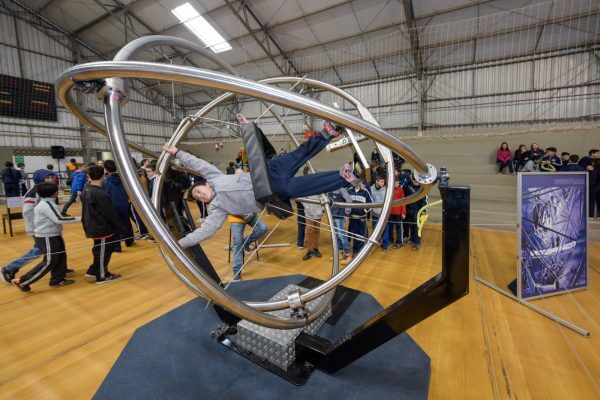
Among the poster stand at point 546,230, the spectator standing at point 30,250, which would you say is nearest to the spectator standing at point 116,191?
the spectator standing at point 30,250

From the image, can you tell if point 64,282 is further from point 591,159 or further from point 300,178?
point 591,159

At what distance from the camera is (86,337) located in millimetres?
2498

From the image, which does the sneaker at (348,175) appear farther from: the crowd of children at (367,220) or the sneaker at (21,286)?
the sneaker at (21,286)

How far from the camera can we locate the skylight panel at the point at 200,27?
10.1 m

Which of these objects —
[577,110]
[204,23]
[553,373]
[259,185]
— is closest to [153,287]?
[259,185]

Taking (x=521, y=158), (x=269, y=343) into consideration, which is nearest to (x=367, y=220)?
(x=269, y=343)

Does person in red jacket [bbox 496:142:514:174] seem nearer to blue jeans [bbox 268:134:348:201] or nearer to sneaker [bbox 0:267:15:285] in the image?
blue jeans [bbox 268:134:348:201]

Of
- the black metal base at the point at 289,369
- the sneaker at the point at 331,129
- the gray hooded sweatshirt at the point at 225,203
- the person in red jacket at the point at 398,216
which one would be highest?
the sneaker at the point at 331,129

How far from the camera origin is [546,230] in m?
2.98

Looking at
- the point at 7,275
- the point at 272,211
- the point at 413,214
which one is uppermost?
the point at 272,211

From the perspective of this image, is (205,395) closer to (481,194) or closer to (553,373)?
(553,373)

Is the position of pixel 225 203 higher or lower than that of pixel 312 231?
higher

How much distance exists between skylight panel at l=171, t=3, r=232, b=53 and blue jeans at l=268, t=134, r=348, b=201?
10.9 m

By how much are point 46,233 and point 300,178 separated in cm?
335
